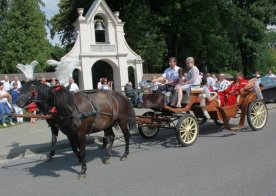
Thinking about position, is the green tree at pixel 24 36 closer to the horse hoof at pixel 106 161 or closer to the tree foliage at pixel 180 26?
the tree foliage at pixel 180 26

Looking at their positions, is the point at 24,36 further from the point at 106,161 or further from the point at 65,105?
the point at 65,105

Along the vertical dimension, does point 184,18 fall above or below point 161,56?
above

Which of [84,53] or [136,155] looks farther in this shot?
[84,53]

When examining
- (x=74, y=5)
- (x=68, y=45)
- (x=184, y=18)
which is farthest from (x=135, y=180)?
(x=68, y=45)

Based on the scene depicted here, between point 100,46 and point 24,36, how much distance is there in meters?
26.0

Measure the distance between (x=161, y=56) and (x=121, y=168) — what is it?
30.0 metres

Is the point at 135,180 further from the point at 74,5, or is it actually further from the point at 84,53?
the point at 74,5

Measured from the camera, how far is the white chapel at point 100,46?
24.8m

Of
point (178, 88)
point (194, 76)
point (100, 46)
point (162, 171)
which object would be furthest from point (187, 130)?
point (100, 46)

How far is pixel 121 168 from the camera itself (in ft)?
25.7

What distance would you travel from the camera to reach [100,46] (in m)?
25.4

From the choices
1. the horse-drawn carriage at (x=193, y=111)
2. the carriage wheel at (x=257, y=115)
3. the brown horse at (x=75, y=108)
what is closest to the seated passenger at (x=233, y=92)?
the horse-drawn carriage at (x=193, y=111)

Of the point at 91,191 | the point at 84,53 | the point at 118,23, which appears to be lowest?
the point at 91,191

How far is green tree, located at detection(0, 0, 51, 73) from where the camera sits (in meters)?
46.2
